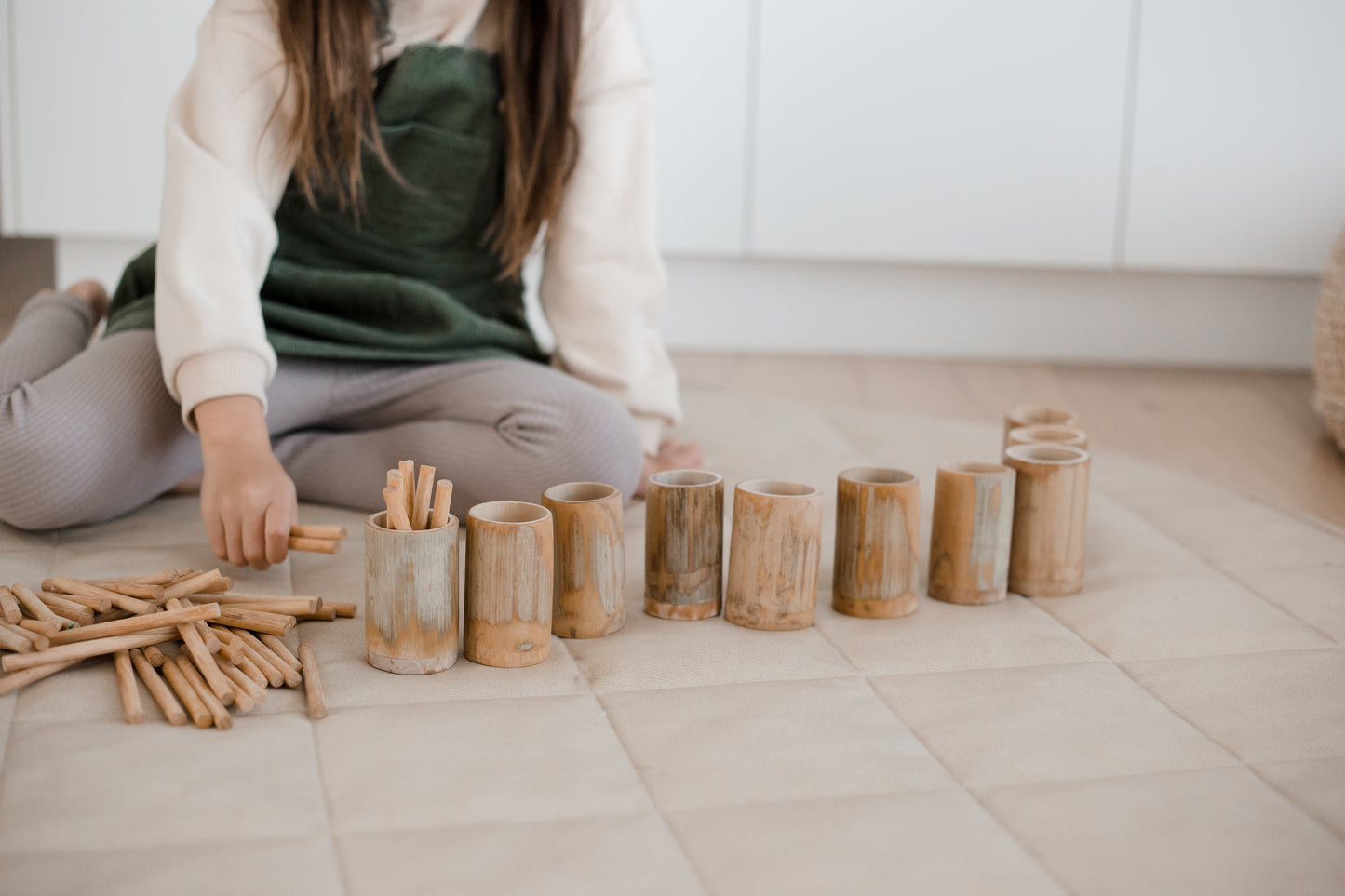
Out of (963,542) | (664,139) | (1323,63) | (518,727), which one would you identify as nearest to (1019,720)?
(963,542)

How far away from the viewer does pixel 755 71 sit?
218 cm

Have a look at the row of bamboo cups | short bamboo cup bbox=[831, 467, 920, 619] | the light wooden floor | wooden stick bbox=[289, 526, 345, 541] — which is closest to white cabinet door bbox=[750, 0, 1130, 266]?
the light wooden floor

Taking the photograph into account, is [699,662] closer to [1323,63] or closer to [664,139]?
[664,139]

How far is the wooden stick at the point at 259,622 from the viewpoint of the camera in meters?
0.91

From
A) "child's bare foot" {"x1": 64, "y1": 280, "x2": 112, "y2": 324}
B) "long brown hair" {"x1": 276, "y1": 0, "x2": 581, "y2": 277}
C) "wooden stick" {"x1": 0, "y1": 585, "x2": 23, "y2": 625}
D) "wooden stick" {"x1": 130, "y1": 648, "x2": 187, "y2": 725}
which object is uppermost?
"long brown hair" {"x1": 276, "y1": 0, "x2": 581, "y2": 277}

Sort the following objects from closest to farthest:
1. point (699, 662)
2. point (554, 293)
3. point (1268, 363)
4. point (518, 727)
Answer: point (518, 727) < point (699, 662) < point (554, 293) < point (1268, 363)

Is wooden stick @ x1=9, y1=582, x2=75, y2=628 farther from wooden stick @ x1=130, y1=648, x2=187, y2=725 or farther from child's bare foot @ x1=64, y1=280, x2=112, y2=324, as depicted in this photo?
child's bare foot @ x1=64, y1=280, x2=112, y2=324

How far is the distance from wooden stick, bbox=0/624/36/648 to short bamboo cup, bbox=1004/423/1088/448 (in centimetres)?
82

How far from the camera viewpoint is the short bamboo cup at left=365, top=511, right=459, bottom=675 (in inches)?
33.8

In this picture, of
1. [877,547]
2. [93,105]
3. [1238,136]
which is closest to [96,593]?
[877,547]

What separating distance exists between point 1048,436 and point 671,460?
395 millimetres

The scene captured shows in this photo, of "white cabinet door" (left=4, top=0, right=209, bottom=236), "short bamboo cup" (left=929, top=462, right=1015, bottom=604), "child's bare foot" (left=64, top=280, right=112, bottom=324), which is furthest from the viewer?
"white cabinet door" (left=4, top=0, right=209, bottom=236)

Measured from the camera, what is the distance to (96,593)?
0.93m

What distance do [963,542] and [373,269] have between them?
0.64 m
